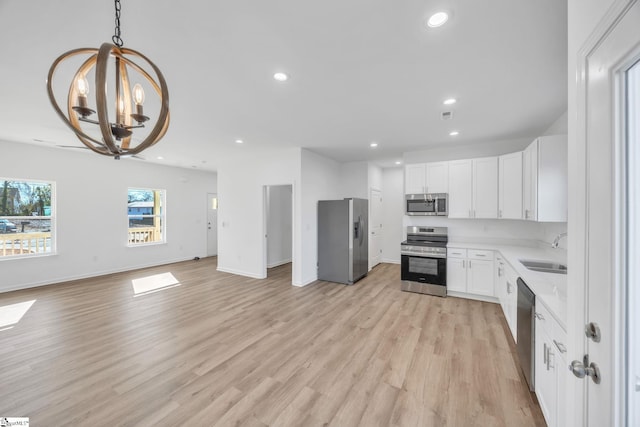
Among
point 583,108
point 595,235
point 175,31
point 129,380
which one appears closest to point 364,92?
point 175,31

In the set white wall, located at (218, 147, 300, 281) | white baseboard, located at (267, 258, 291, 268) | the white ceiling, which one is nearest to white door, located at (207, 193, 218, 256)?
white wall, located at (218, 147, 300, 281)

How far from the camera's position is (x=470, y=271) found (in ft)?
13.2

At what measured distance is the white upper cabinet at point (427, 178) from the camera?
4.42 m

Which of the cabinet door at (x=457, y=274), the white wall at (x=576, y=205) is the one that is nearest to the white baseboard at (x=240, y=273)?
the cabinet door at (x=457, y=274)

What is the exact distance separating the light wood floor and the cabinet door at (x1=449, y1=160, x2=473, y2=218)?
150cm

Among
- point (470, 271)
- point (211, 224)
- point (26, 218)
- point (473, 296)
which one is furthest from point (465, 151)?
point (26, 218)

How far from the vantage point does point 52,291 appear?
445 cm

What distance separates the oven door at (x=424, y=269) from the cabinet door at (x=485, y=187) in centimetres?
103

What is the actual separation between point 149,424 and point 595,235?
2.69 m

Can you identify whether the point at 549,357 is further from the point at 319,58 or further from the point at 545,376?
the point at 319,58

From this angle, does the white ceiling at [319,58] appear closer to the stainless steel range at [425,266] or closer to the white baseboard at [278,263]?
the stainless steel range at [425,266]

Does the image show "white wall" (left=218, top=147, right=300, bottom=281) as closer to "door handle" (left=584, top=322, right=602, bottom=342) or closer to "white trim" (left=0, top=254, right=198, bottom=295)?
"white trim" (left=0, top=254, right=198, bottom=295)

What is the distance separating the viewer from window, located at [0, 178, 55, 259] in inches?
176

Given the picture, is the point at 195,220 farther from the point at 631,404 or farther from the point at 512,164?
the point at 631,404
